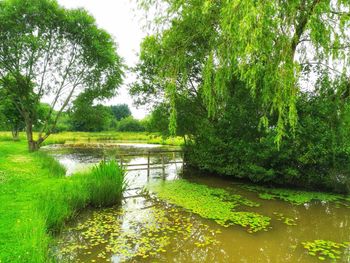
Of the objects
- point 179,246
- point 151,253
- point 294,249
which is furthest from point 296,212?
point 151,253

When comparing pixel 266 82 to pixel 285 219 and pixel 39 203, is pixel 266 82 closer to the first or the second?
pixel 285 219

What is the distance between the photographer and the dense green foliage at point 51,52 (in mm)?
15906

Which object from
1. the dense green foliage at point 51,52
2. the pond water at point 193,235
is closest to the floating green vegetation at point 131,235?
the pond water at point 193,235

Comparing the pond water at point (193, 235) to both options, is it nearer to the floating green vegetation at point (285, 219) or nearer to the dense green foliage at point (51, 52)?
the floating green vegetation at point (285, 219)

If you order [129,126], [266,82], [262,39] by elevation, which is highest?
[262,39]

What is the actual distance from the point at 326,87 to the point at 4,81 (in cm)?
1930

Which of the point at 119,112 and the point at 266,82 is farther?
the point at 119,112

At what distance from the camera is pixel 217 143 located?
12617 mm

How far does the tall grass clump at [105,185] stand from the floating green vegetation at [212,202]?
1.98 metres

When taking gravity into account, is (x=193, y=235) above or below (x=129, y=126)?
below

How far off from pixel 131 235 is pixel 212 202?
3.78 meters

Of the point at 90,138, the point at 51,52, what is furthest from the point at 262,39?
the point at 90,138

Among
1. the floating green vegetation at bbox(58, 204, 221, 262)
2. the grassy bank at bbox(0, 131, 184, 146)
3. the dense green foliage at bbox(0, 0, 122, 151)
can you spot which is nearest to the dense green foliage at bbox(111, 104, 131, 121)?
the grassy bank at bbox(0, 131, 184, 146)

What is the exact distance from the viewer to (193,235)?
20.7 feet
